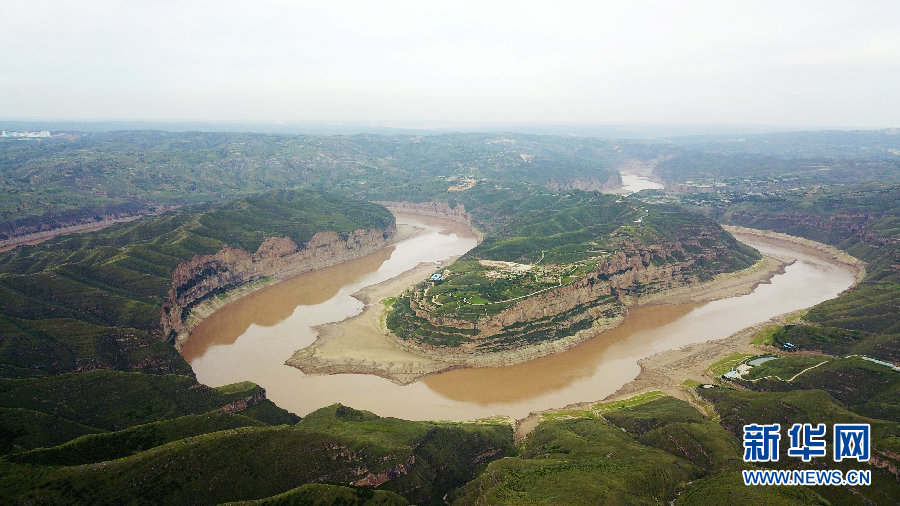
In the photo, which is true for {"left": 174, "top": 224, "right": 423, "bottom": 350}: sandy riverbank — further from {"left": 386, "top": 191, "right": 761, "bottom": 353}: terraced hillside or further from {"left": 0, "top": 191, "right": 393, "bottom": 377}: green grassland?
{"left": 386, "top": 191, "right": 761, "bottom": 353}: terraced hillside

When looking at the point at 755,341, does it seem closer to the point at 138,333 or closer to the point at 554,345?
the point at 554,345

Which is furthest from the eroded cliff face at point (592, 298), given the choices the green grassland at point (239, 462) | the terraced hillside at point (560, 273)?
the green grassland at point (239, 462)

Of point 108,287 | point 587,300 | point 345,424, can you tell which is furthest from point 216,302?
point 587,300

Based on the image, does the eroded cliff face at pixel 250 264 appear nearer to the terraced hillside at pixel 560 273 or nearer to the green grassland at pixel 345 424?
the green grassland at pixel 345 424

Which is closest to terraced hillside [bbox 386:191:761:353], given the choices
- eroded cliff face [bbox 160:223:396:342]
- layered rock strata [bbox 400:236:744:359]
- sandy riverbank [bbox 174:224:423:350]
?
layered rock strata [bbox 400:236:744:359]

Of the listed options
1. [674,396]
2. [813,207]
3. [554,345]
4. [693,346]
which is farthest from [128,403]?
[813,207]

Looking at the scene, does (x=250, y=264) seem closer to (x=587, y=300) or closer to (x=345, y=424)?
(x=345, y=424)
